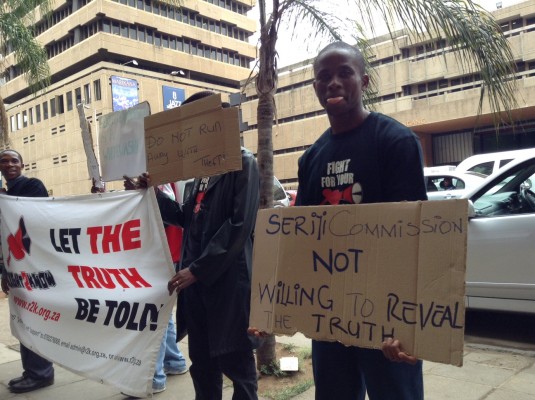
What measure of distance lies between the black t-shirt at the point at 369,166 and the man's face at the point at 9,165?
117 inches

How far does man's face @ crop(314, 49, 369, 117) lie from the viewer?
77.5 inches

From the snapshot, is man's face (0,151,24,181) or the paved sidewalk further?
man's face (0,151,24,181)

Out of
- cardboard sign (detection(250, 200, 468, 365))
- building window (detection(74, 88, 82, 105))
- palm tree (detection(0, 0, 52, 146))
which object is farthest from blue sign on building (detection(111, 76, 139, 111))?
cardboard sign (detection(250, 200, 468, 365))

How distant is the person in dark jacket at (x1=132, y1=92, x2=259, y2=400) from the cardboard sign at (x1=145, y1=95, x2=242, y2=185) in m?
0.14

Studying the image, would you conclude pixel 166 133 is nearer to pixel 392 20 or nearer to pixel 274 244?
pixel 274 244

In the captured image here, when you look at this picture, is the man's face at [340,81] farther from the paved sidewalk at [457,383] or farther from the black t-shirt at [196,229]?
the paved sidewalk at [457,383]

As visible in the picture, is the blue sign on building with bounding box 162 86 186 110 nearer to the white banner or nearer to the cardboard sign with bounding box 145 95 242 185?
the white banner

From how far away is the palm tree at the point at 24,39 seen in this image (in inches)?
424

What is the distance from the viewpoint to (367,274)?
1753 mm

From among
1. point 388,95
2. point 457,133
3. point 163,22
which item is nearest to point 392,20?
point 457,133

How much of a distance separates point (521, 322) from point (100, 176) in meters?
4.42

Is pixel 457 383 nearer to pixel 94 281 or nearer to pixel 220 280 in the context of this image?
pixel 220 280

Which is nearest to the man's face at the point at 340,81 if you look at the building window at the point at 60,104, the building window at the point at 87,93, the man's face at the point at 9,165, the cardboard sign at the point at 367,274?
the cardboard sign at the point at 367,274

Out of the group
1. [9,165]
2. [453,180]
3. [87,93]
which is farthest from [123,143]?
[87,93]
